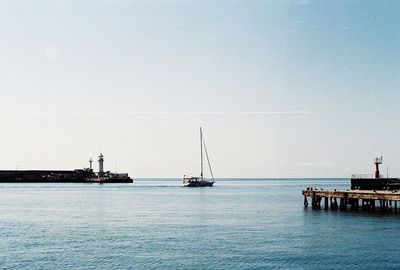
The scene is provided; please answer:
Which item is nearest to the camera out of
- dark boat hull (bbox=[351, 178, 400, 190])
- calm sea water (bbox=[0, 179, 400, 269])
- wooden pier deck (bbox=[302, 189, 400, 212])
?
calm sea water (bbox=[0, 179, 400, 269])

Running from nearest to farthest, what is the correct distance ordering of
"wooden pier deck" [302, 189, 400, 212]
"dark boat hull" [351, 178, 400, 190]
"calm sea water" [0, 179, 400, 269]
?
"calm sea water" [0, 179, 400, 269] → "wooden pier deck" [302, 189, 400, 212] → "dark boat hull" [351, 178, 400, 190]

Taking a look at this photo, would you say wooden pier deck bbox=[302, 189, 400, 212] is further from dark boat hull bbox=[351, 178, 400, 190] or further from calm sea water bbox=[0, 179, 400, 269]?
dark boat hull bbox=[351, 178, 400, 190]

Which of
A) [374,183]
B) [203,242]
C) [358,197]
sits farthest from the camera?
[374,183]

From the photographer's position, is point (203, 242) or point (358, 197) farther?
point (358, 197)

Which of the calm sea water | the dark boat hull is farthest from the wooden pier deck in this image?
the dark boat hull

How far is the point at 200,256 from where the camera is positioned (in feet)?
144

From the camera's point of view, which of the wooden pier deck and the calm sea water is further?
the wooden pier deck

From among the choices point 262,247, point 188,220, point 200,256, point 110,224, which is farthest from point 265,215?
point 200,256

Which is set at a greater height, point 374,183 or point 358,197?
point 374,183

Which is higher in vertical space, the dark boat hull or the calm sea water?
the dark boat hull

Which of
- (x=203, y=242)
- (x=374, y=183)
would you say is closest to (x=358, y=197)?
(x=374, y=183)

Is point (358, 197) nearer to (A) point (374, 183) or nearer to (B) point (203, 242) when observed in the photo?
(A) point (374, 183)

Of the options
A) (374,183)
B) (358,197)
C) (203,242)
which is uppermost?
(374,183)

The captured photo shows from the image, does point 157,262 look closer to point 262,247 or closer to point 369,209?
point 262,247
